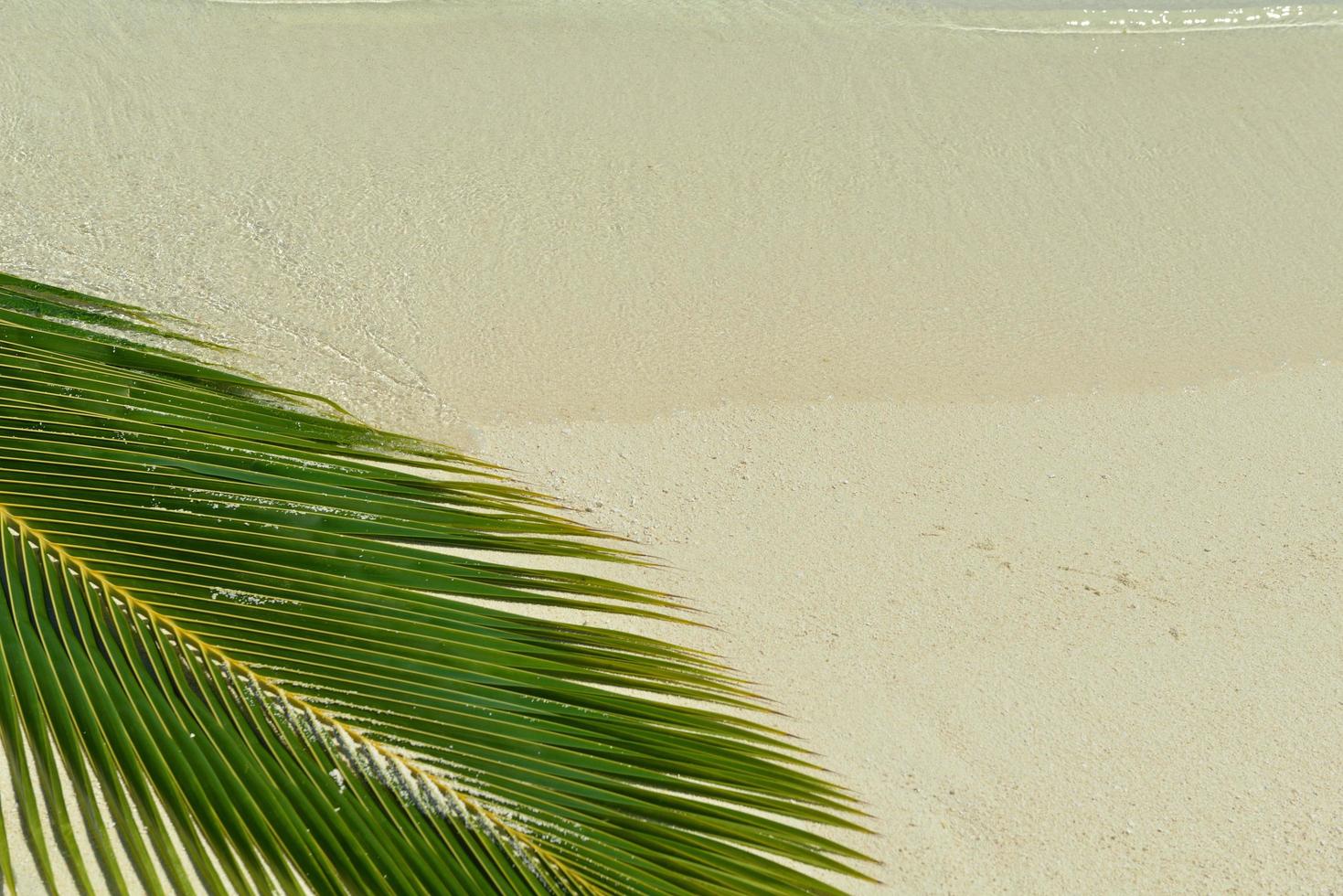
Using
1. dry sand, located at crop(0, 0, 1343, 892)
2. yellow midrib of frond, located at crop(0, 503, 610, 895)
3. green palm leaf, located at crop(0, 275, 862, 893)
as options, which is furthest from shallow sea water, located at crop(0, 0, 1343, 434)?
yellow midrib of frond, located at crop(0, 503, 610, 895)

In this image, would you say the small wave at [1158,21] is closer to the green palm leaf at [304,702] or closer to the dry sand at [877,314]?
the dry sand at [877,314]

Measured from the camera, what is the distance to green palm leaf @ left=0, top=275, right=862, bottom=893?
1407 millimetres

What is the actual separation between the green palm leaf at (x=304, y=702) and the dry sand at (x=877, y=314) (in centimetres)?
112

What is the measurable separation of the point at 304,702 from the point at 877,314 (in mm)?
3004

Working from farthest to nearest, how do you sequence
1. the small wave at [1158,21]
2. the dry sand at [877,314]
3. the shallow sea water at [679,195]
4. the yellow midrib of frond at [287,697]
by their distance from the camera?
the small wave at [1158,21]
the shallow sea water at [679,195]
the dry sand at [877,314]
the yellow midrib of frond at [287,697]

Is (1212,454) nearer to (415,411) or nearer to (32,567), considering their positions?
(415,411)

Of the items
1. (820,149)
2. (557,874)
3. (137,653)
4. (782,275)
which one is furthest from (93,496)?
(820,149)

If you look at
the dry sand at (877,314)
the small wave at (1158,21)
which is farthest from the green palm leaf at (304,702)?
the small wave at (1158,21)

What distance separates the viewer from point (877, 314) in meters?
4.14

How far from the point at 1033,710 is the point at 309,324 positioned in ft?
8.29

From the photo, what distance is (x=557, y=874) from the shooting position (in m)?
1.38

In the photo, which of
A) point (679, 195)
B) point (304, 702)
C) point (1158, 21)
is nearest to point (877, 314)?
point (679, 195)

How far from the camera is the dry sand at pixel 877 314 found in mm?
2795

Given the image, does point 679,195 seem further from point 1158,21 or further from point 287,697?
point 287,697
